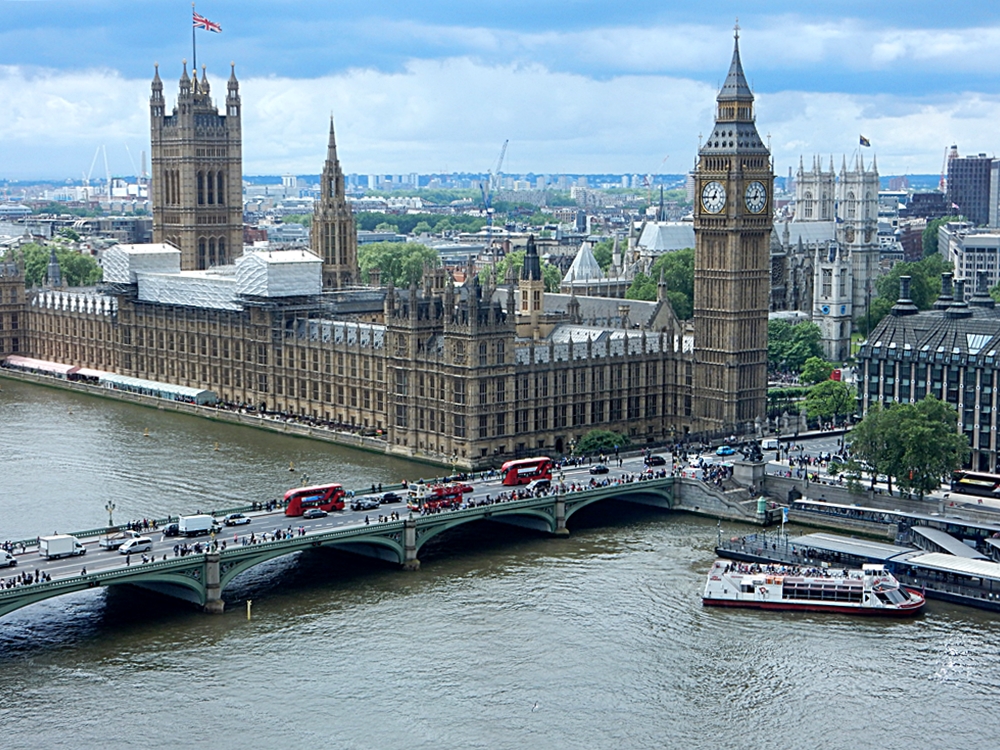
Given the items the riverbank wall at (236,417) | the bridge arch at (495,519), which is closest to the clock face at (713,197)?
the riverbank wall at (236,417)

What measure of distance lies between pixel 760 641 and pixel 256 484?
1897 inches

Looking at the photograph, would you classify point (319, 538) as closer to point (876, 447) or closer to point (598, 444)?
point (598, 444)

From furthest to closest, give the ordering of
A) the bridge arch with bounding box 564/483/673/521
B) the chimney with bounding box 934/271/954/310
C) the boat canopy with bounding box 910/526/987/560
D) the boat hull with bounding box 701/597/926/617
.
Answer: the chimney with bounding box 934/271/954/310, the bridge arch with bounding box 564/483/673/521, the boat canopy with bounding box 910/526/987/560, the boat hull with bounding box 701/597/926/617

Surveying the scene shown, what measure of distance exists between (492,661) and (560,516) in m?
28.4

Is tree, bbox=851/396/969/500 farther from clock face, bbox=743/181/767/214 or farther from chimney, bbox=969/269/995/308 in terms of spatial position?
clock face, bbox=743/181/767/214

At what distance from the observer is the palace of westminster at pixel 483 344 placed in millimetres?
131500

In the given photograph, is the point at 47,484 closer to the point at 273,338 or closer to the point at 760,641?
the point at 273,338

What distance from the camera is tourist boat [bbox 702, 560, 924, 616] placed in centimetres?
9288

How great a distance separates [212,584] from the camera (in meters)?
92.1

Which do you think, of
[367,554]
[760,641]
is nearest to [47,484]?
[367,554]

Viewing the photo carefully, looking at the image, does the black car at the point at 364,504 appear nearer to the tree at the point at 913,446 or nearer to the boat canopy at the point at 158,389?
the tree at the point at 913,446

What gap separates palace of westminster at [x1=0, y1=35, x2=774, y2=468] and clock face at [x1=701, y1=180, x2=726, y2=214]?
197 mm

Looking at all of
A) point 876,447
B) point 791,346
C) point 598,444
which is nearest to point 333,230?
point 791,346

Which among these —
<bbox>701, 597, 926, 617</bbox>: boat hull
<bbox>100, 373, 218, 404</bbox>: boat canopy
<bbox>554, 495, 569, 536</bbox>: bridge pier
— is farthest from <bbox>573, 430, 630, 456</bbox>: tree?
<bbox>100, 373, 218, 404</bbox>: boat canopy
